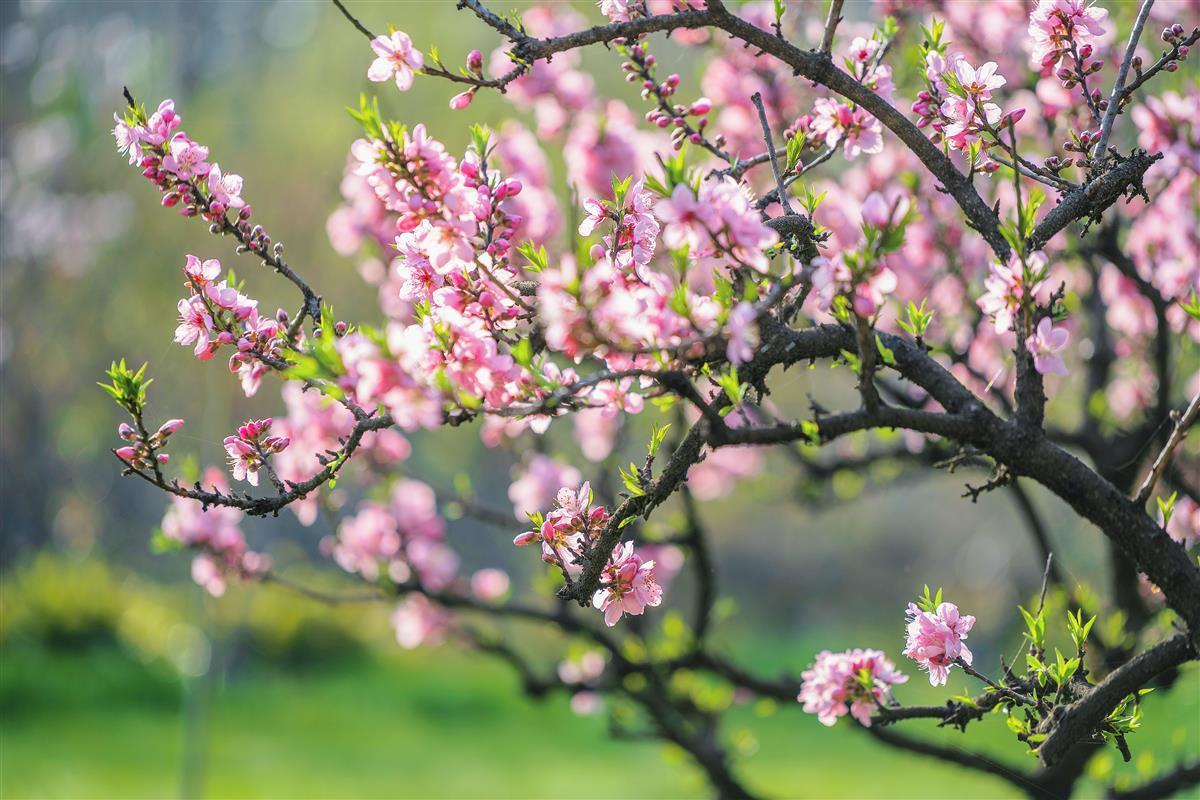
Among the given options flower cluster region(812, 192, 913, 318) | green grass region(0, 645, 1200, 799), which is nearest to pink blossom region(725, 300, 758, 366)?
flower cluster region(812, 192, 913, 318)

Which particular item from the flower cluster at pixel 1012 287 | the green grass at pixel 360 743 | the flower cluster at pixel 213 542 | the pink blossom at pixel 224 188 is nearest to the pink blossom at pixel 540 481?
the flower cluster at pixel 213 542

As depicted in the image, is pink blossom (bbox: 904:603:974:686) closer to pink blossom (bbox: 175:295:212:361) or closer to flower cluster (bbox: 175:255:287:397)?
flower cluster (bbox: 175:255:287:397)

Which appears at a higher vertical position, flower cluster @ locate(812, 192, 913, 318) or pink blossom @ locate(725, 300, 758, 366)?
flower cluster @ locate(812, 192, 913, 318)

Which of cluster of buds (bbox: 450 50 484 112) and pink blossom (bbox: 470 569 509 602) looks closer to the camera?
cluster of buds (bbox: 450 50 484 112)

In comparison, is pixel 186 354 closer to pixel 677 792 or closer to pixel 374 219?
pixel 677 792

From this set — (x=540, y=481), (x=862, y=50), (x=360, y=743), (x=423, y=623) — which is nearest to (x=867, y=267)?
(x=862, y=50)

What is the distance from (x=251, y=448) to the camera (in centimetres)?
196

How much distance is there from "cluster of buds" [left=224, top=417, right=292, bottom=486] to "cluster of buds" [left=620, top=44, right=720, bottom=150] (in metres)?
0.92

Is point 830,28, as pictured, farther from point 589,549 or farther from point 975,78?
point 589,549

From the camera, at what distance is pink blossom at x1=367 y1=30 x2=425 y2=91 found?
77.8 inches

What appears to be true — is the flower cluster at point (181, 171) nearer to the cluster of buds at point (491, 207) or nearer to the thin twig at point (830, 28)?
the cluster of buds at point (491, 207)

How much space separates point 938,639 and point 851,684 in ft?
0.61

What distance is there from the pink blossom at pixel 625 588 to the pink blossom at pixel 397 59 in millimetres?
940

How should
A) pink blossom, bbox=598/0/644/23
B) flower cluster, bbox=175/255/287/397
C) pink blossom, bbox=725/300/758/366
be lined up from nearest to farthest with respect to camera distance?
pink blossom, bbox=725/300/758/366
flower cluster, bbox=175/255/287/397
pink blossom, bbox=598/0/644/23
